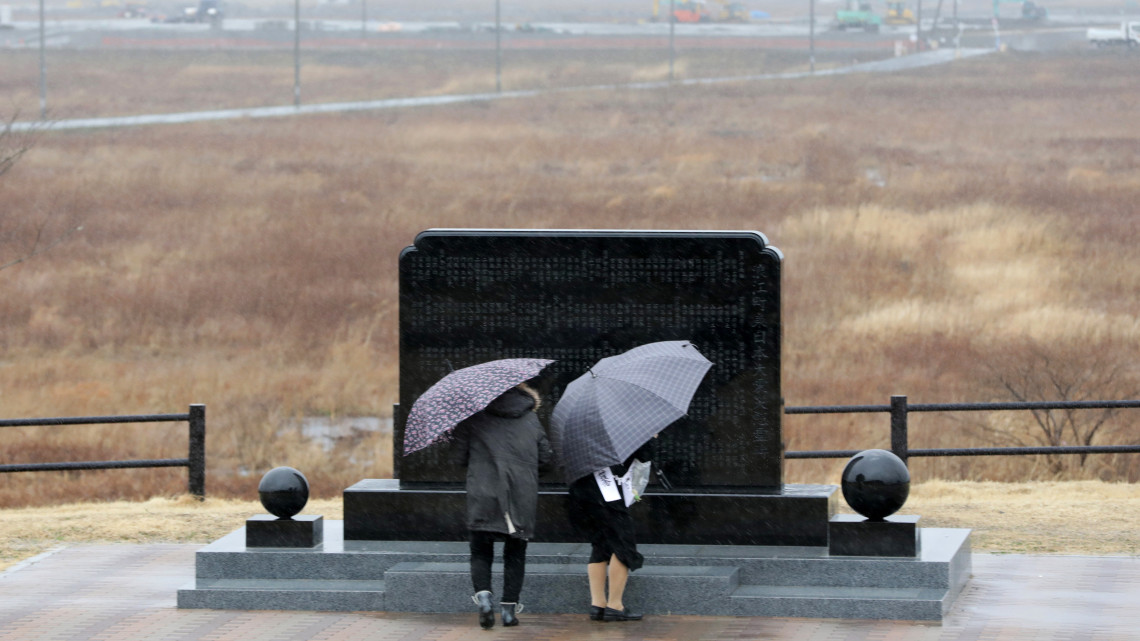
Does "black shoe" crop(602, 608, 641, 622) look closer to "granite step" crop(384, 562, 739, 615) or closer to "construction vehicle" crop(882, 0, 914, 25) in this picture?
"granite step" crop(384, 562, 739, 615)

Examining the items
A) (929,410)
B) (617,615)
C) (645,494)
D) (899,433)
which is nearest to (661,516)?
(645,494)

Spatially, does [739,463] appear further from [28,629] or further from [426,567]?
[28,629]

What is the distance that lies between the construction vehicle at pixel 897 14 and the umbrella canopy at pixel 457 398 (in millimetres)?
96145

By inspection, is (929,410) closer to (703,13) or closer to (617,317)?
(617,317)

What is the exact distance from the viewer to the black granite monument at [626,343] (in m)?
10.2

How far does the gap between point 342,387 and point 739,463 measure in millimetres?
13221

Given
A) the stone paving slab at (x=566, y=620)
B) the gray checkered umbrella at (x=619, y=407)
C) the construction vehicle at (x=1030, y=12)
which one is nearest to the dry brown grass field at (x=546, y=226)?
the stone paving slab at (x=566, y=620)

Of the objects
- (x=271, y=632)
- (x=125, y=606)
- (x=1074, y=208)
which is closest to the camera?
(x=271, y=632)

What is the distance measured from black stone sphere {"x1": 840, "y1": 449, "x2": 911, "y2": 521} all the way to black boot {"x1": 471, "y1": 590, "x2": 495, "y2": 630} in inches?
94.2

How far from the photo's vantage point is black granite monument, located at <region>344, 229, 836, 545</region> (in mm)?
10211

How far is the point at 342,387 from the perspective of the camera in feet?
74.4

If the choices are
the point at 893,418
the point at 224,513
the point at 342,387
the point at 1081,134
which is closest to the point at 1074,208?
the point at 1081,134

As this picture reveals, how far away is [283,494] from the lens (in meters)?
10.4

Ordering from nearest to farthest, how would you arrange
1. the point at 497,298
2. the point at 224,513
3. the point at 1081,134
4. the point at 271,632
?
the point at 271,632 → the point at 497,298 → the point at 224,513 → the point at 1081,134
